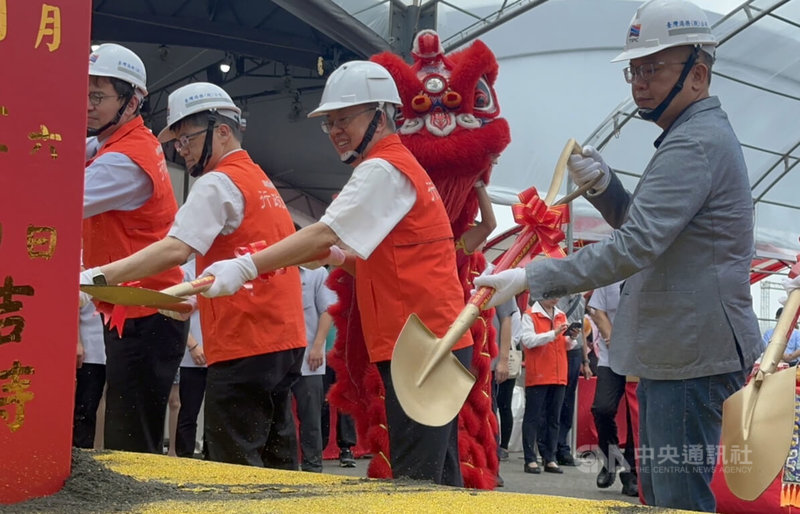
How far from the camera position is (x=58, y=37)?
2.15 metres

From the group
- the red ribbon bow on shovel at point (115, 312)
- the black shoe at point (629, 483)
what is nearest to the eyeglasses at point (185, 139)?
the red ribbon bow on shovel at point (115, 312)

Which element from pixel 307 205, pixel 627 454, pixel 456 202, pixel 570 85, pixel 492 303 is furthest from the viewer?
pixel 307 205

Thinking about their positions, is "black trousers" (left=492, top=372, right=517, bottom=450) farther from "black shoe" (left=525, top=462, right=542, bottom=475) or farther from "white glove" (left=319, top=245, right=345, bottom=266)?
"white glove" (left=319, top=245, right=345, bottom=266)

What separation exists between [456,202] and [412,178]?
5.48 ft

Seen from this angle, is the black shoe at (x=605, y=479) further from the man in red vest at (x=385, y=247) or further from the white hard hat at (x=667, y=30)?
the white hard hat at (x=667, y=30)

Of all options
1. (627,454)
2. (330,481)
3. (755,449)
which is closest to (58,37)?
(330,481)

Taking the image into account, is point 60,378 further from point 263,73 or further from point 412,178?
point 263,73

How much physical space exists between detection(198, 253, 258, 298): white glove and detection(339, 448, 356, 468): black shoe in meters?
5.79

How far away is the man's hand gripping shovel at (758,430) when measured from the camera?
2445 mm

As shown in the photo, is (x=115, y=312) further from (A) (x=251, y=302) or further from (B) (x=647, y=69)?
(B) (x=647, y=69)

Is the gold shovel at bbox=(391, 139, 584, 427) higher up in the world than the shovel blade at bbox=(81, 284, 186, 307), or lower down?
lower down

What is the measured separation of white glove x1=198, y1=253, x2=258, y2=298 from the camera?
2.94 meters

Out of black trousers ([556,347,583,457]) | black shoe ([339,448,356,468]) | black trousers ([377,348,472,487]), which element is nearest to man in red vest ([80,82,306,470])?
black trousers ([377,348,472,487])

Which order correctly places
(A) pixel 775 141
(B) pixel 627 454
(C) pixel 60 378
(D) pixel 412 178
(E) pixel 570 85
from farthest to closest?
(E) pixel 570 85
(A) pixel 775 141
(B) pixel 627 454
(D) pixel 412 178
(C) pixel 60 378
